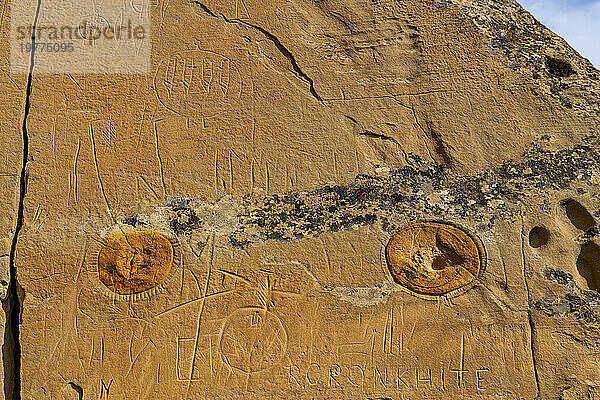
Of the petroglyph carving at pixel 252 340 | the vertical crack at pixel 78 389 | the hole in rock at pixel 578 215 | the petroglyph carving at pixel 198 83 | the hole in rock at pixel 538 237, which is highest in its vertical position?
the petroglyph carving at pixel 198 83

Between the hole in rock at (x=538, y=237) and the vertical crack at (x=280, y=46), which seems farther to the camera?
the vertical crack at (x=280, y=46)

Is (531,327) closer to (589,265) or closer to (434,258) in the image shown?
(589,265)

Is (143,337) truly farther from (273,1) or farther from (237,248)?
(273,1)

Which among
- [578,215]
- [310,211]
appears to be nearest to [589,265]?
[578,215]

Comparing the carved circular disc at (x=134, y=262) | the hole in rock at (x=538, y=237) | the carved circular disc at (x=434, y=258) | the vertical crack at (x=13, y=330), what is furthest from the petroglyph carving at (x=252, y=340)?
the hole in rock at (x=538, y=237)

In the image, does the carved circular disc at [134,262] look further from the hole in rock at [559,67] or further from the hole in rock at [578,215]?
the hole in rock at [559,67]
